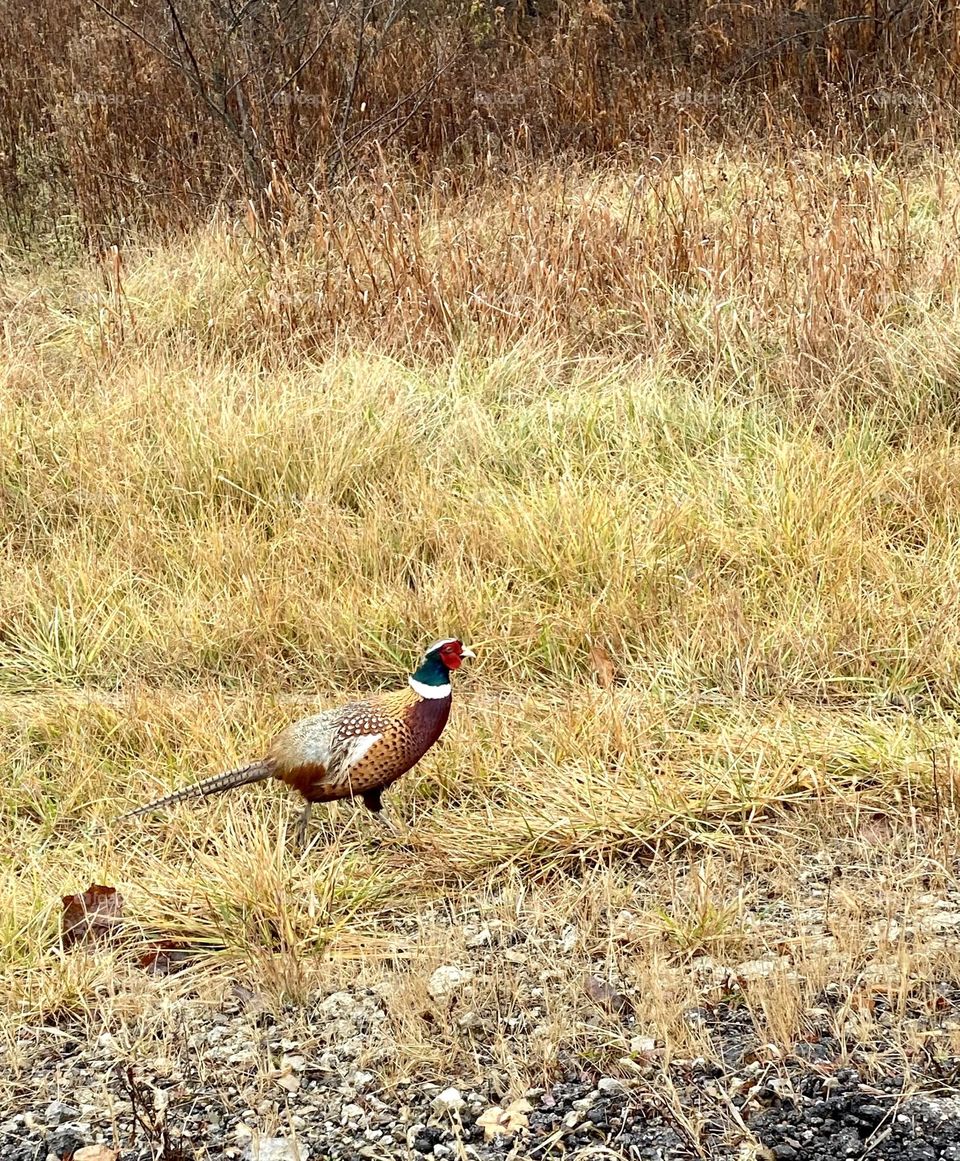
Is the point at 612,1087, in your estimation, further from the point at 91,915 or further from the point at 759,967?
the point at 91,915

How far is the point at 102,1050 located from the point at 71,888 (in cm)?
53

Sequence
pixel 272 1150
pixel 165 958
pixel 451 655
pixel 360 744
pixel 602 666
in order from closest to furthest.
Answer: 1. pixel 272 1150
2. pixel 165 958
3. pixel 360 744
4. pixel 451 655
5. pixel 602 666

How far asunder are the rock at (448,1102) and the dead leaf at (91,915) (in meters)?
0.85

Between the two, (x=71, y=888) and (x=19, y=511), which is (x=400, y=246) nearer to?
(x=19, y=511)

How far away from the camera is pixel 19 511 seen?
4.70 meters

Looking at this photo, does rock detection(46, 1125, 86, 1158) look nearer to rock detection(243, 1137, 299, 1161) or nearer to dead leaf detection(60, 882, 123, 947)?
rock detection(243, 1137, 299, 1161)

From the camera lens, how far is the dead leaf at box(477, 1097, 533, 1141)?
7.07 ft

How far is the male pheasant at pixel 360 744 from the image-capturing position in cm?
286

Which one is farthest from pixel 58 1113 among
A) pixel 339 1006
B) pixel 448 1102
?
pixel 448 1102

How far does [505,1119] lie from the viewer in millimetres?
2180

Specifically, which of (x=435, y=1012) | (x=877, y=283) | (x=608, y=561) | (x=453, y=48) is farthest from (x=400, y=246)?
(x=435, y=1012)

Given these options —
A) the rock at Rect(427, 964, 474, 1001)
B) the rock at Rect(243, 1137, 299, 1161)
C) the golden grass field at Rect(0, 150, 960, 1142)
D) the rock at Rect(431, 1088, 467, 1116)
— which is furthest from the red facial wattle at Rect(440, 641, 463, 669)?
the rock at Rect(243, 1137, 299, 1161)

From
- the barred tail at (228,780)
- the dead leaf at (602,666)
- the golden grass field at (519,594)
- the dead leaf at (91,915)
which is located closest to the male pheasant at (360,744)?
the barred tail at (228,780)

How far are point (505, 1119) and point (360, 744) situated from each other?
35.5 inches
